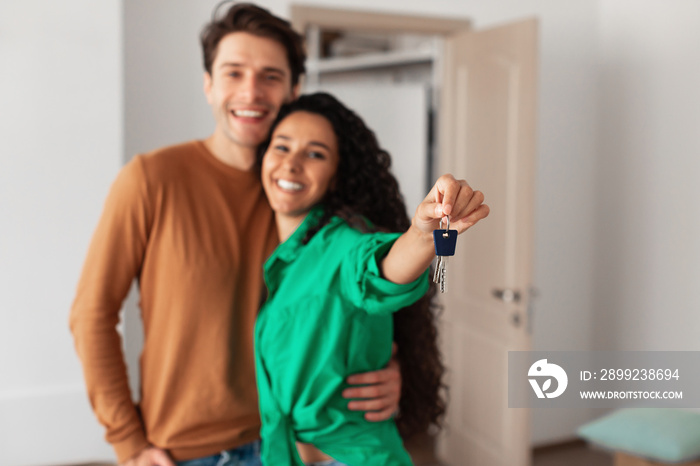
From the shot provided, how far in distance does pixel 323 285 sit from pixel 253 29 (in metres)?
0.60

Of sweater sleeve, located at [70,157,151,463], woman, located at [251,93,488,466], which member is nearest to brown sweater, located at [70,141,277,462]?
sweater sleeve, located at [70,157,151,463]

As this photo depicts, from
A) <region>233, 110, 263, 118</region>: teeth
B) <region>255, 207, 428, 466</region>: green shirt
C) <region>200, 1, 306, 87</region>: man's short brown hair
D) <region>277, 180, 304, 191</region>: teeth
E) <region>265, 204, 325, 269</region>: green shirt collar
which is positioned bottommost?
<region>255, 207, 428, 466</region>: green shirt

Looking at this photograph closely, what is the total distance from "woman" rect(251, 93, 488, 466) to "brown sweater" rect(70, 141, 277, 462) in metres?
0.11

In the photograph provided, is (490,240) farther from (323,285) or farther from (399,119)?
(323,285)

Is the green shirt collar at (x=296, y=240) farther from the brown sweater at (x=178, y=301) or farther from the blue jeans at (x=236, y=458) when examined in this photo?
the blue jeans at (x=236, y=458)

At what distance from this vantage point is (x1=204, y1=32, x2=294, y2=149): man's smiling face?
140 cm

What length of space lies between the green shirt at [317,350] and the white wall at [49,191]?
1340 millimetres

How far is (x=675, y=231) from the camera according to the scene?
2.96 metres

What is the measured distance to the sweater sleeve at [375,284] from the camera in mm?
1063

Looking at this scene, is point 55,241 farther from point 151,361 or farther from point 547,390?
point 547,390

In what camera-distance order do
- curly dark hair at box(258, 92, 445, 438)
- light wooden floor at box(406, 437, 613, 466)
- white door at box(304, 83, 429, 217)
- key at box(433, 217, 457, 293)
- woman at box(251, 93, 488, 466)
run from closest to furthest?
key at box(433, 217, 457, 293) < woman at box(251, 93, 488, 466) < curly dark hair at box(258, 92, 445, 438) < light wooden floor at box(406, 437, 613, 466) < white door at box(304, 83, 429, 217)

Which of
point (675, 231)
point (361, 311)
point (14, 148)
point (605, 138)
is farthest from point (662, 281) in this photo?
point (14, 148)

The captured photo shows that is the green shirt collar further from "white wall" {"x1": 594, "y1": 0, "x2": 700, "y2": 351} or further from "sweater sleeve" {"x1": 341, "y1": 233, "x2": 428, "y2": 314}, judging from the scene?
"white wall" {"x1": 594, "y1": 0, "x2": 700, "y2": 351}

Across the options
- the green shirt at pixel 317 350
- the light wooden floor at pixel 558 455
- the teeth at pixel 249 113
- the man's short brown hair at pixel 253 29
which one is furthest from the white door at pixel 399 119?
the green shirt at pixel 317 350
